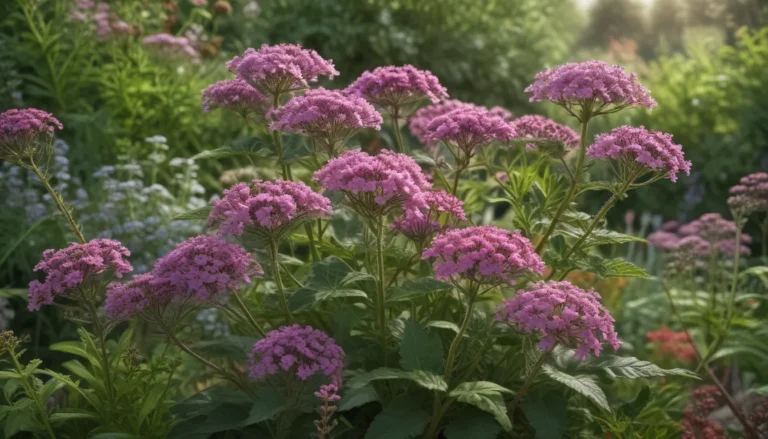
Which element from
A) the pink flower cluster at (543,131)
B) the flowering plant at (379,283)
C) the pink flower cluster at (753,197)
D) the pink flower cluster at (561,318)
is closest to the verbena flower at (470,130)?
the flowering plant at (379,283)

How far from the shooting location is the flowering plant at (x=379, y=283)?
2371 mm

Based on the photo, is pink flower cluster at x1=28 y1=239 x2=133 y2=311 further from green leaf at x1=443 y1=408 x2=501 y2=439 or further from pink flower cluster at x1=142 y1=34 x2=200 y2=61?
pink flower cluster at x1=142 y1=34 x2=200 y2=61

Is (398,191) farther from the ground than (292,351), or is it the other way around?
(398,191)

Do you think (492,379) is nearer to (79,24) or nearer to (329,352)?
(329,352)

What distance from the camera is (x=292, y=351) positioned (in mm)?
2428

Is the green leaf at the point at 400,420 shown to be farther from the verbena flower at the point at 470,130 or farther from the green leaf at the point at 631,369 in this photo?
the verbena flower at the point at 470,130

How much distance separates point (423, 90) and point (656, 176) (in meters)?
0.97

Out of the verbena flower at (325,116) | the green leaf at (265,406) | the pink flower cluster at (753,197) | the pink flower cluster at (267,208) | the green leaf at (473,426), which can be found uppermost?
the pink flower cluster at (753,197)

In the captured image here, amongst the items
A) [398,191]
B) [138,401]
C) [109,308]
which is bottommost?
[138,401]

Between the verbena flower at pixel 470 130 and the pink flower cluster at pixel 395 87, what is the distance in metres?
0.25

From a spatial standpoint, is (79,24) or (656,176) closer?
(656,176)

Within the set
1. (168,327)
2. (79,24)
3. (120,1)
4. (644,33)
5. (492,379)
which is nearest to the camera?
(168,327)

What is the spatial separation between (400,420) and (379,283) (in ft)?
1.55

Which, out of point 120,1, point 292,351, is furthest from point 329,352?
point 120,1
